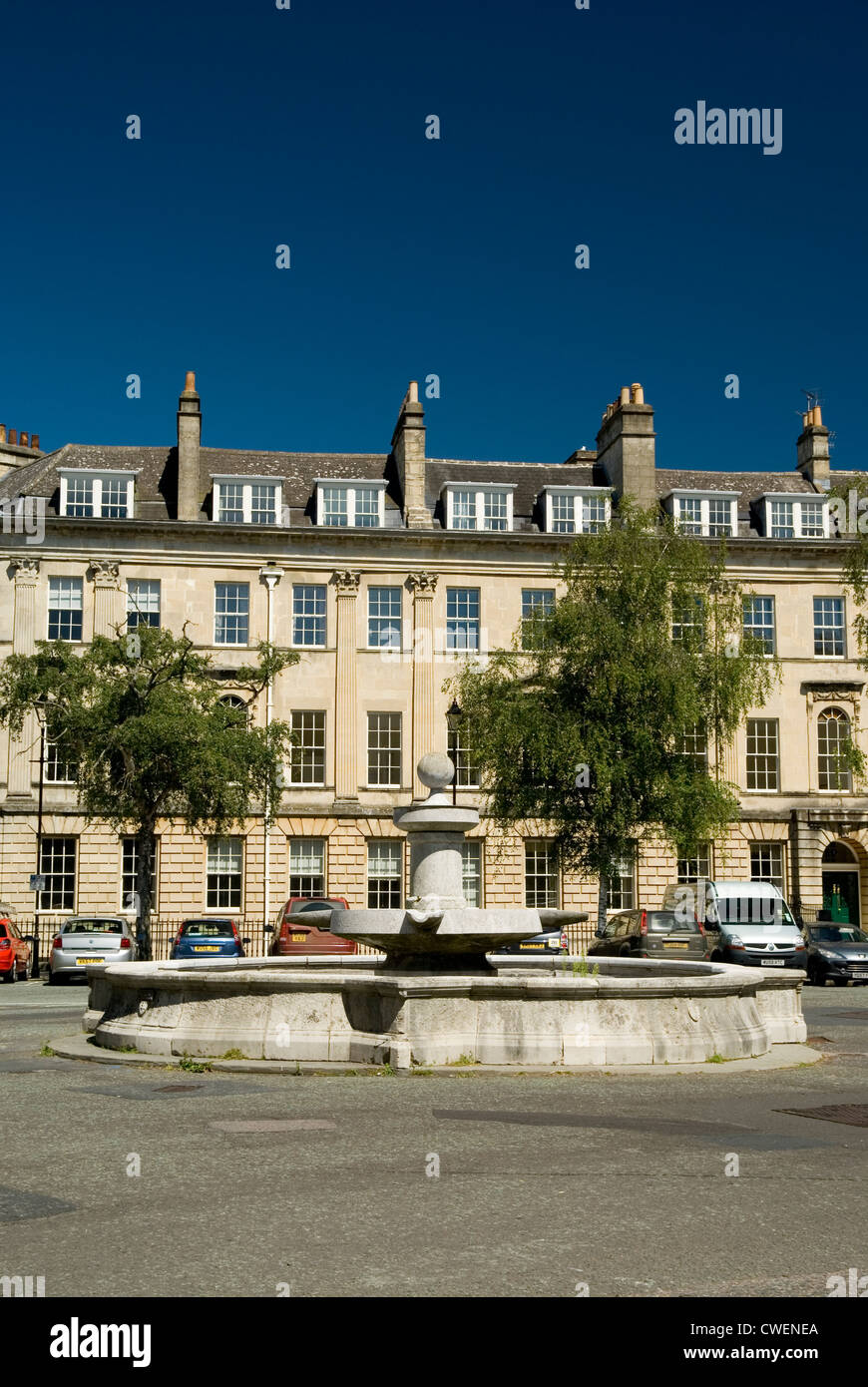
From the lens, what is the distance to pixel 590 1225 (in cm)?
688

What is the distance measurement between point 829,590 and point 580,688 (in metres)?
15.6

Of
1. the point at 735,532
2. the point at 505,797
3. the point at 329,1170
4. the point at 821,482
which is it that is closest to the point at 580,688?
the point at 505,797

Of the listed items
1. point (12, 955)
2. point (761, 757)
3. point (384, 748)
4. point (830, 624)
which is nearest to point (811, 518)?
point (830, 624)

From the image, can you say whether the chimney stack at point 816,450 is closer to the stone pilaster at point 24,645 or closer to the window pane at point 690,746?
the window pane at point 690,746

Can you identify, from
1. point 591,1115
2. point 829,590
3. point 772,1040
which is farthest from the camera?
point 829,590

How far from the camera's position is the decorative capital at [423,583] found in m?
45.8

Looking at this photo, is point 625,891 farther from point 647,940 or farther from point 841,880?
point 647,940

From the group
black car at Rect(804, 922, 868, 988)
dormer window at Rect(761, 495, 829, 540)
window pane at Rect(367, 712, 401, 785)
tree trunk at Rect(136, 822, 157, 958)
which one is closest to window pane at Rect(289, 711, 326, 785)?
window pane at Rect(367, 712, 401, 785)

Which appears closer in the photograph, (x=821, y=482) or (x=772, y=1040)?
(x=772, y=1040)

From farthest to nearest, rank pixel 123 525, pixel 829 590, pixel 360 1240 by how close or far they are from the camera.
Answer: pixel 829 590, pixel 123 525, pixel 360 1240

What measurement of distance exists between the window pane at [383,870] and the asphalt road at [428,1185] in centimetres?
3195

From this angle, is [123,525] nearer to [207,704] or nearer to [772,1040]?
[207,704]

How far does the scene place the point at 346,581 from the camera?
1790 inches

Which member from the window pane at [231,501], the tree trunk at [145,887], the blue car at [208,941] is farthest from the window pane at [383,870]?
the blue car at [208,941]
